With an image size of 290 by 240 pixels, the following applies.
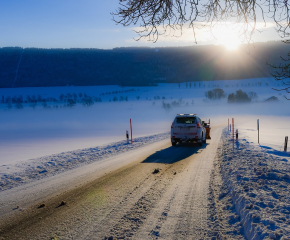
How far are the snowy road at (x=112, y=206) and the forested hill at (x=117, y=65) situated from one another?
11870cm

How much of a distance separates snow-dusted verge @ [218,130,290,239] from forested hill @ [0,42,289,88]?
4653 inches

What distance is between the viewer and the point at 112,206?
5680mm

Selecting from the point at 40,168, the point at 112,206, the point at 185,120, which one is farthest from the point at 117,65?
the point at 112,206

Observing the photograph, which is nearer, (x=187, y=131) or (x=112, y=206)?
(x=112, y=206)

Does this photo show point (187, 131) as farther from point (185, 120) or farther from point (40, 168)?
point (40, 168)

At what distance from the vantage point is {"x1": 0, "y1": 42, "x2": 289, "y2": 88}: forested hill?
4953 inches

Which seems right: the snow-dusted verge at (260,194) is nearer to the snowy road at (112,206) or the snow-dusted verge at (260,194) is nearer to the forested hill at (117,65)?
the snowy road at (112,206)

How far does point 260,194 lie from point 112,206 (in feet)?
11.0

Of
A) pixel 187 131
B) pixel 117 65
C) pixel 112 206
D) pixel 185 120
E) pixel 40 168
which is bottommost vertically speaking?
pixel 40 168

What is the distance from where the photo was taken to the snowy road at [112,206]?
4516 mm

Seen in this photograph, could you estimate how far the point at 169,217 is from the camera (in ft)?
16.6

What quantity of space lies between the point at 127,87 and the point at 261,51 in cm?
7216

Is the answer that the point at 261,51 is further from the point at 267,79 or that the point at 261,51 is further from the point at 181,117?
the point at 181,117

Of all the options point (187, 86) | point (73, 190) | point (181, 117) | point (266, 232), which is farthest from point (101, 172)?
point (187, 86)
